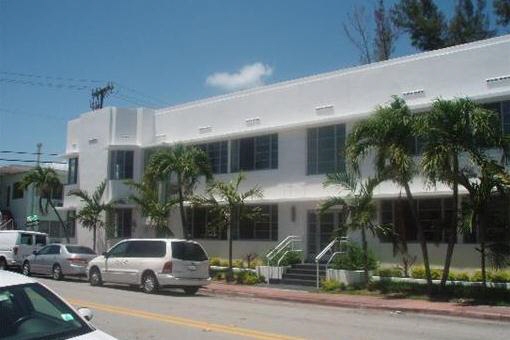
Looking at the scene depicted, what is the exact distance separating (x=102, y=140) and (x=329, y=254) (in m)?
15.1

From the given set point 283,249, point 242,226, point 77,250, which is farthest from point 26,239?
point 283,249

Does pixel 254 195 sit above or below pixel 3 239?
above

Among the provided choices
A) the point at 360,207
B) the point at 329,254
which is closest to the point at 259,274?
the point at 329,254

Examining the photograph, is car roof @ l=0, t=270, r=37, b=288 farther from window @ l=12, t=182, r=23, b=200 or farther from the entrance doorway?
window @ l=12, t=182, r=23, b=200

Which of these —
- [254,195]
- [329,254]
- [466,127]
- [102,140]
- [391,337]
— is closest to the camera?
[391,337]

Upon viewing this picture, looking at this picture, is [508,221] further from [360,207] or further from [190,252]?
[190,252]

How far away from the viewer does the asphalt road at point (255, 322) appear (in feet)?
38.7

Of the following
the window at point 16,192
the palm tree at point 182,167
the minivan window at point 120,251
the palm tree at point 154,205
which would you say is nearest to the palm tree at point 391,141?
the minivan window at point 120,251

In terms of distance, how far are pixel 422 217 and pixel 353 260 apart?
273cm

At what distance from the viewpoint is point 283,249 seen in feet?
81.1

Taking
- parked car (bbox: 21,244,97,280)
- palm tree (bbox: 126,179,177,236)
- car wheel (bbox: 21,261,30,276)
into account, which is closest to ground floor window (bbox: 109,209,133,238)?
palm tree (bbox: 126,179,177,236)

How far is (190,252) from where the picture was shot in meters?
21.0

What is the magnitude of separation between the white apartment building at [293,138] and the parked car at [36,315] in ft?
49.9

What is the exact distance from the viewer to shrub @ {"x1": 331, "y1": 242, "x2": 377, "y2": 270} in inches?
857
